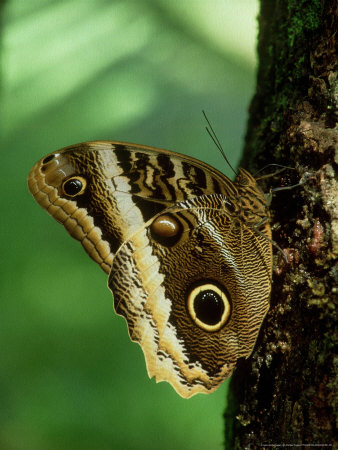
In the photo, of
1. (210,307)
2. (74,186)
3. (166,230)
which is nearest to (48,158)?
(74,186)

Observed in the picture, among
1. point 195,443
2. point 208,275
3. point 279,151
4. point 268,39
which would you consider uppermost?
point 268,39

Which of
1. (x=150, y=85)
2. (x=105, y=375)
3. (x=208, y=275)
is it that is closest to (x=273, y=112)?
(x=208, y=275)

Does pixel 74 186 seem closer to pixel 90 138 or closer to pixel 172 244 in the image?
pixel 172 244

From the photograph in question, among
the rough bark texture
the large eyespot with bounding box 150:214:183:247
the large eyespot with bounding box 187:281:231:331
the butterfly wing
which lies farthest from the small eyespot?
the rough bark texture

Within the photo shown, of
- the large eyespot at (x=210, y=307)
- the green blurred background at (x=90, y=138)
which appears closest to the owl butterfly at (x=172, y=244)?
the large eyespot at (x=210, y=307)

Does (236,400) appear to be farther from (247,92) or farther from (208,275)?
(247,92)

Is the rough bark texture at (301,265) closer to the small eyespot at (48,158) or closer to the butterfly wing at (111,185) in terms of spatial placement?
the butterfly wing at (111,185)
